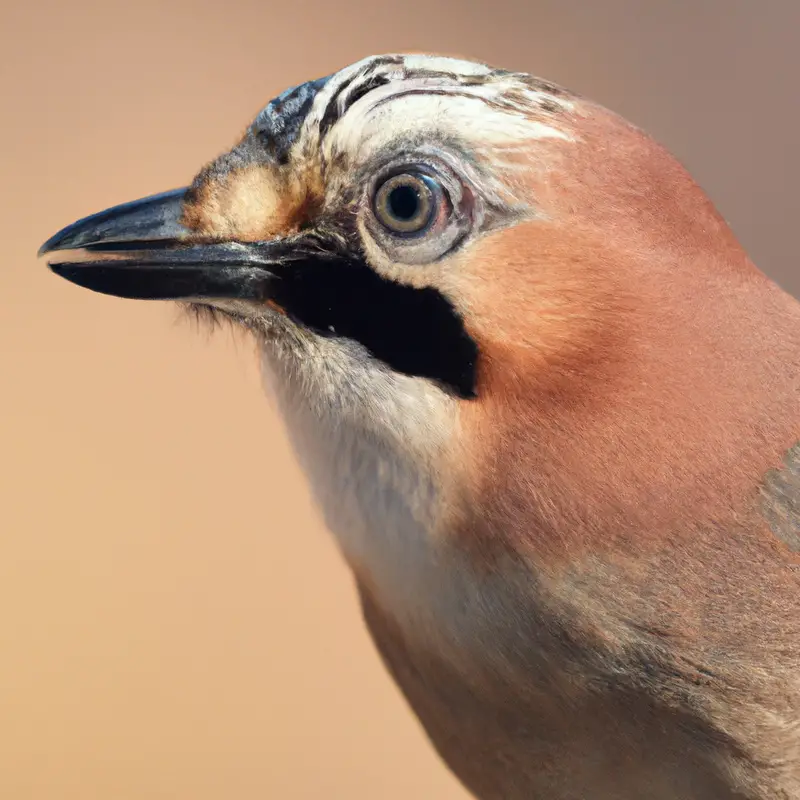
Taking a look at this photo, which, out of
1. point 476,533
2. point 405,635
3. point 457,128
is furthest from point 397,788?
Answer: point 457,128

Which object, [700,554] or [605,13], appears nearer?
[700,554]

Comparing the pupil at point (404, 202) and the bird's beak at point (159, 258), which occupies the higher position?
the pupil at point (404, 202)

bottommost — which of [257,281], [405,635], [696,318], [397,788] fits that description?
[397,788]

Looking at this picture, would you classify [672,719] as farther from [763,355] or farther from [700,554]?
[763,355]

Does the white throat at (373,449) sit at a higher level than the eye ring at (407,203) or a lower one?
lower

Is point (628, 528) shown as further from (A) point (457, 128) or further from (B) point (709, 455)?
(A) point (457, 128)

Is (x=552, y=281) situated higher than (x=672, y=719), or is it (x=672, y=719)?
(x=552, y=281)
